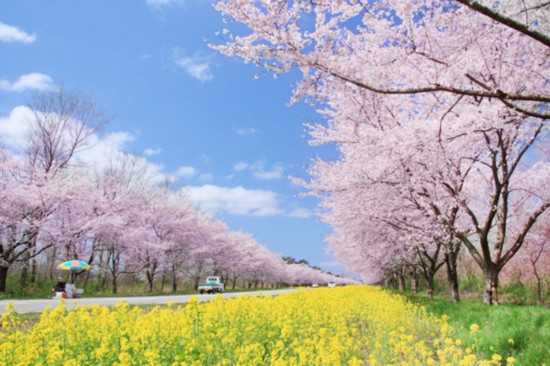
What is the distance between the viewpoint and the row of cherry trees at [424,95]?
659 centimetres

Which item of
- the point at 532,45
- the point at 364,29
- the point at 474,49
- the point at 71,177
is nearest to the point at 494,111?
the point at 474,49

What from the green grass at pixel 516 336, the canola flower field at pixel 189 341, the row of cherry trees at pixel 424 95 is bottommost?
the green grass at pixel 516 336

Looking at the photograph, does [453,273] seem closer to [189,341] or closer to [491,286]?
[491,286]

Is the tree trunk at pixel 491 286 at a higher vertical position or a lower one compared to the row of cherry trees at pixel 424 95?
lower

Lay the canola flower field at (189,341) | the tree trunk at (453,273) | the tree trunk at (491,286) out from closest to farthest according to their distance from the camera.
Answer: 1. the canola flower field at (189,341)
2. the tree trunk at (491,286)
3. the tree trunk at (453,273)

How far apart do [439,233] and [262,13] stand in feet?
32.7

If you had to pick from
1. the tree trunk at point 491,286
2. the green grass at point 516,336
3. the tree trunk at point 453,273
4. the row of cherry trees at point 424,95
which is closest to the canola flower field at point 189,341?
the green grass at point 516,336

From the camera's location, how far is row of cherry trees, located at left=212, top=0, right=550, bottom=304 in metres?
6.59

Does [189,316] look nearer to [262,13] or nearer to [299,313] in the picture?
[299,313]

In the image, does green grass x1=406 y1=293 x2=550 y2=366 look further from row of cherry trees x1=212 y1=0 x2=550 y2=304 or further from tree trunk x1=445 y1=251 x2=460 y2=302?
tree trunk x1=445 y1=251 x2=460 y2=302

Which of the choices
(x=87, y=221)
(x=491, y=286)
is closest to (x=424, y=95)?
(x=491, y=286)

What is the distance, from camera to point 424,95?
12.5 m

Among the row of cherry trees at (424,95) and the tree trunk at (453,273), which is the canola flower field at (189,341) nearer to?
the row of cherry trees at (424,95)

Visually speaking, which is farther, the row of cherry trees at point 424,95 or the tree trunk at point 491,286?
the tree trunk at point 491,286
